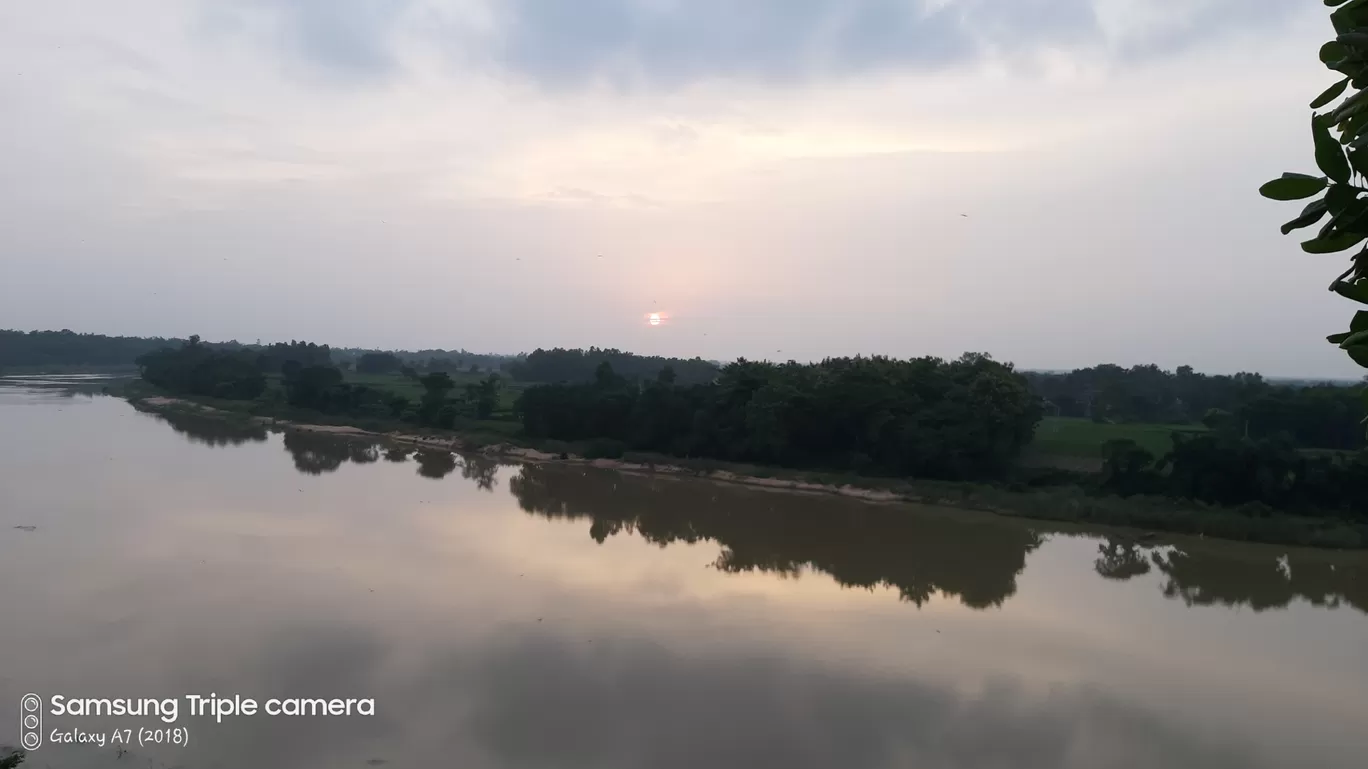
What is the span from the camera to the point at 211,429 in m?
28.4

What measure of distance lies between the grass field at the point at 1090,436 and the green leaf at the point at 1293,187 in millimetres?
19998

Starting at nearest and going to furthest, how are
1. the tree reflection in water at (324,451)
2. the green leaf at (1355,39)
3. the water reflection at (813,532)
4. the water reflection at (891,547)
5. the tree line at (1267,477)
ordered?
the green leaf at (1355,39), the water reflection at (891,547), the water reflection at (813,532), the tree line at (1267,477), the tree reflection in water at (324,451)

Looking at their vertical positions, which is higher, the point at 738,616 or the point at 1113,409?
the point at 1113,409

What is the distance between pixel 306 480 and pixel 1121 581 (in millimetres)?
16233

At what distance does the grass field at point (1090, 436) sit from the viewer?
2069 centimetres

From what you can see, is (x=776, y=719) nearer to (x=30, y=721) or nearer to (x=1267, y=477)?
(x=30, y=721)

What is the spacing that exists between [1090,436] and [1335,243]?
24.6m

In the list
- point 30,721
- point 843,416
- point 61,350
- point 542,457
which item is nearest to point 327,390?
point 542,457

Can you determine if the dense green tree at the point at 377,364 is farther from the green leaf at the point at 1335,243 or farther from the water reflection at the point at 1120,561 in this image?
the green leaf at the point at 1335,243

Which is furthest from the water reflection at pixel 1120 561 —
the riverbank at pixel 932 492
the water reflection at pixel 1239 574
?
the riverbank at pixel 932 492

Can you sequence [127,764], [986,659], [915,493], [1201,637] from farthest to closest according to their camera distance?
[915,493] < [1201,637] < [986,659] < [127,764]

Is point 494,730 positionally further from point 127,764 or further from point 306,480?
point 306,480

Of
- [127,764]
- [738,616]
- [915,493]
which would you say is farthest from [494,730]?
[915,493]

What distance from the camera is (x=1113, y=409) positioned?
30.3 metres
